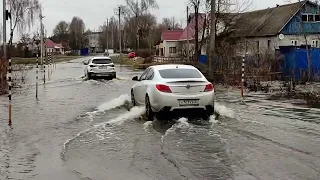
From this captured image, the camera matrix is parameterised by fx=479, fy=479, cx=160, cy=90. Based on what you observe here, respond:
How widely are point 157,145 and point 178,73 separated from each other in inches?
162

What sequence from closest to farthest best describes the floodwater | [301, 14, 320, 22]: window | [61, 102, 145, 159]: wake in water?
the floodwater < [61, 102, 145, 159]: wake in water < [301, 14, 320, 22]: window

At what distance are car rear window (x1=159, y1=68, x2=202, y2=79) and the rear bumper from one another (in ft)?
2.56

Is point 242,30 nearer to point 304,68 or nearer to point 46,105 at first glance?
point 304,68

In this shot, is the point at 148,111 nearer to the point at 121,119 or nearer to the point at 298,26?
the point at 121,119

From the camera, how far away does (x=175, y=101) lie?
11867mm

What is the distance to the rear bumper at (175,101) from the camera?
1188 centimetres

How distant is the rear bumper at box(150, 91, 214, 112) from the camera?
11.9 meters

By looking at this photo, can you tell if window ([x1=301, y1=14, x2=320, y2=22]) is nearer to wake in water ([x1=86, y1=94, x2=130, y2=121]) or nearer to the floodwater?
wake in water ([x1=86, y1=94, x2=130, y2=121])

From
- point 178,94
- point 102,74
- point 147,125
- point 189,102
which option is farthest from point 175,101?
point 102,74

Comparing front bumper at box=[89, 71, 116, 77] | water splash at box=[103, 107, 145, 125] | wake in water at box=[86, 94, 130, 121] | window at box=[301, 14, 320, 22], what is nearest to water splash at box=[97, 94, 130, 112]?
wake in water at box=[86, 94, 130, 121]

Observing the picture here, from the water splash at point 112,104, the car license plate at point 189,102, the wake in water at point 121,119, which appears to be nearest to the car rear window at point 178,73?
the car license plate at point 189,102

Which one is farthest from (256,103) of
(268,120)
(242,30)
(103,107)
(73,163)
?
(242,30)

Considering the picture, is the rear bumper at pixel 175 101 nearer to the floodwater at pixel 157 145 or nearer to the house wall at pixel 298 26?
the floodwater at pixel 157 145

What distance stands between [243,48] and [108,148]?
30773 mm
